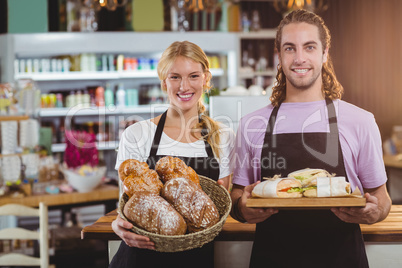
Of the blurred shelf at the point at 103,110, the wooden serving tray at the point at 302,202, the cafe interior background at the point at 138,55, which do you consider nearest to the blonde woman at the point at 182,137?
the wooden serving tray at the point at 302,202

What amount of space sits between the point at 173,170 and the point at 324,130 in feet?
1.78

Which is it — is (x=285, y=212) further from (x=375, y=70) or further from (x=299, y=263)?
(x=375, y=70)

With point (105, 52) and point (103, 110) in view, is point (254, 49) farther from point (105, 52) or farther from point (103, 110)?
point (103, 110)

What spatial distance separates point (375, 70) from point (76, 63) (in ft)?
11.0

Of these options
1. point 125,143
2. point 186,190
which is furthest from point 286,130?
point 125,143

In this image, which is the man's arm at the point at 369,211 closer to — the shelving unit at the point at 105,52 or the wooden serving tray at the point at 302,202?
the wooden serving tray at the point at 302,202

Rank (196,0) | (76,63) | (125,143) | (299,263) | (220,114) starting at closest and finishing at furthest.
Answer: (299,263) → (125,143) → (220,114) → (196,0) → (76,63)

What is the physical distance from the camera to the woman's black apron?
168 centimetres

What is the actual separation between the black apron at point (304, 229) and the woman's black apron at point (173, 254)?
9.0 inches

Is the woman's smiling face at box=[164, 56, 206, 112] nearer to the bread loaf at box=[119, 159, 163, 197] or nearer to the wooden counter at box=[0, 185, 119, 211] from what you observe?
the bread loaf at box=[119, 159, 163, 197]

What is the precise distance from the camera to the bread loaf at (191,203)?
136 centimetres

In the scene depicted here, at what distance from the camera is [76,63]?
16.4 feet

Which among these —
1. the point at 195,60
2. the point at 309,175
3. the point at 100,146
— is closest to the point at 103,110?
the point at 100,146

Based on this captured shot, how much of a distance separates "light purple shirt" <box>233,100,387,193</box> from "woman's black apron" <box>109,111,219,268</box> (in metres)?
0.15
